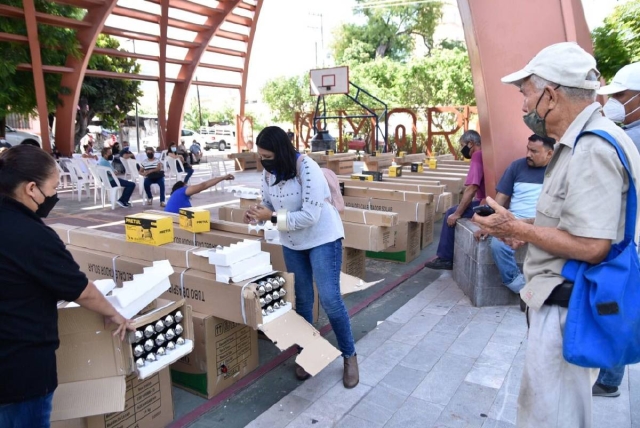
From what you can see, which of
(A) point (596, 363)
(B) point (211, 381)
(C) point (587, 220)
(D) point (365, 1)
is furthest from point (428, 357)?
(D) point (365, 1)

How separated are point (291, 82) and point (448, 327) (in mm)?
29281

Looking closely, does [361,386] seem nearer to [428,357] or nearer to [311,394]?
[311,394]

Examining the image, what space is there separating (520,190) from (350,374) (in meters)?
2.17

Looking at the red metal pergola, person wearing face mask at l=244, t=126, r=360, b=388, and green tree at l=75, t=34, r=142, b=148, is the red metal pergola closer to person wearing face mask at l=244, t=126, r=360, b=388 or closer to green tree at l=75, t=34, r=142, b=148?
green tree at l=75, t=34, r=142, b=148

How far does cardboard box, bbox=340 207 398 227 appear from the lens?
4.59m

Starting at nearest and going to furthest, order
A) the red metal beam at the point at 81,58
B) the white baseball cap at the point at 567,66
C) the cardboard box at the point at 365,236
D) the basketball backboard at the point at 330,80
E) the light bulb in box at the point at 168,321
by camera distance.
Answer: the white baseball cap at the point at 567,66 < the light bulb in box at the point at 168,321 < the cardboard box at the point at 365,236 < the red metal beam at the point at 81,58 < the basketball backboard at the point at 330,80

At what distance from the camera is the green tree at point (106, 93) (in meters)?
18.3

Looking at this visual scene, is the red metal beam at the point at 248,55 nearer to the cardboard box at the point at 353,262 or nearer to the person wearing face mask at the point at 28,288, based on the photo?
the cardboard box at the point at 353,262

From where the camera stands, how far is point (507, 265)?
13.1 feet

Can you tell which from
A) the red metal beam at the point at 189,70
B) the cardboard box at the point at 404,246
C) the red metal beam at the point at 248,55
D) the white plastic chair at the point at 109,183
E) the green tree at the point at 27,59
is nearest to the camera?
the cardboard box at the point at 404,246

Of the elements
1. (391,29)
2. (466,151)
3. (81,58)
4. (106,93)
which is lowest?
(466,151)

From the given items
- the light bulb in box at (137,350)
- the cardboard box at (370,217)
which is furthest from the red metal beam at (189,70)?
the light bulb in box at (137,350)

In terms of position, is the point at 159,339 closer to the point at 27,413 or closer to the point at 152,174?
the point at 27,413

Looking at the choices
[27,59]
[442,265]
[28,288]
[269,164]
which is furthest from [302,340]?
[27,59]
